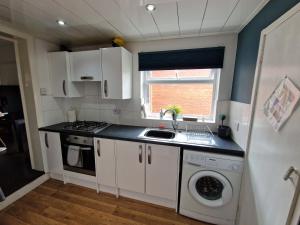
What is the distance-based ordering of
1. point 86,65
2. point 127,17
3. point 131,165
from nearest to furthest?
1. point 127,17
2. point 131,165
3. point 86,65

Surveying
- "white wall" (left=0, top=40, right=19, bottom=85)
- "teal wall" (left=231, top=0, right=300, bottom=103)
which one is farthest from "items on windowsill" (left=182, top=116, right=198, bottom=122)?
"white wall" (left=0, top=40, right=19, bottom=85)

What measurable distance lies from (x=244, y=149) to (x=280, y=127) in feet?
1.93

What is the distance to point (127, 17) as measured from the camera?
1443 mm

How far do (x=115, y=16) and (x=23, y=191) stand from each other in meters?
2.58

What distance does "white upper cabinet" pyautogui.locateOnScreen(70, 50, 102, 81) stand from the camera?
2045 mm

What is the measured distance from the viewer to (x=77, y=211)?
5.60 feet

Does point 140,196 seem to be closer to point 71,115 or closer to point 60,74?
point 71,115

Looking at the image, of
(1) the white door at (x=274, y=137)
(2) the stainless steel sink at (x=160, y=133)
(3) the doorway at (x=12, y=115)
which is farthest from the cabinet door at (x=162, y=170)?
(3) the doorway at (x=12, y=115)

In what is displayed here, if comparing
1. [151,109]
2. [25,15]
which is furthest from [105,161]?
[25,15]

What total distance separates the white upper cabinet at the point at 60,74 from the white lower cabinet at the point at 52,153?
2.22ft

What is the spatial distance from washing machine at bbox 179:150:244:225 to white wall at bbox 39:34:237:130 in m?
0.70

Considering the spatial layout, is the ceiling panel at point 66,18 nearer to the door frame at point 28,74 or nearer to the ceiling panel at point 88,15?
the ceiling panel at point 88,15

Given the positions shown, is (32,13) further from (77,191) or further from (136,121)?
(77,191)

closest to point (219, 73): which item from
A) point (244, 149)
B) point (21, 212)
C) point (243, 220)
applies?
point (244, 149)
